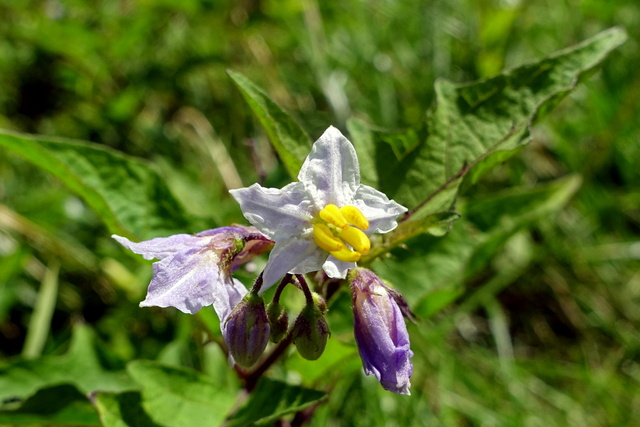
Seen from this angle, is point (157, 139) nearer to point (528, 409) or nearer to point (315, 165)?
point (528, 409)

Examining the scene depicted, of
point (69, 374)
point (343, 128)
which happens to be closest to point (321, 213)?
point (69, 374)

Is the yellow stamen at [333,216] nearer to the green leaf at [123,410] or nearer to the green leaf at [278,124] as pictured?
the green leaf at [278,124]

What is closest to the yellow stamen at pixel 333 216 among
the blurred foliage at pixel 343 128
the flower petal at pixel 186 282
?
the flower petal at pixel 186 282

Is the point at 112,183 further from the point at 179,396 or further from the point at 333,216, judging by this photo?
the point at 333,216

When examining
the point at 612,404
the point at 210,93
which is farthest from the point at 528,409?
the point at 210,93

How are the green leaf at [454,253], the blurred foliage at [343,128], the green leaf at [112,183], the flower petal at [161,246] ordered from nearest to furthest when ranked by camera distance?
the flower petal at [161,246]
the green leaf at [112,183]
the green leaf at [454,253]
the blurred foliage at [343,128]

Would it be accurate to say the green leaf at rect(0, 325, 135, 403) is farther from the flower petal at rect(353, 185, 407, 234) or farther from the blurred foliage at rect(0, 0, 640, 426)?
the flower petal at rect(353, 185, 407, 234)

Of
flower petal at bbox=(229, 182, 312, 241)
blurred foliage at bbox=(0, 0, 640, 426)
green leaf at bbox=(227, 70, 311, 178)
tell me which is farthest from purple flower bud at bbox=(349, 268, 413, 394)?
blurred foliage at bbox=(0, 0, 640, 426)
